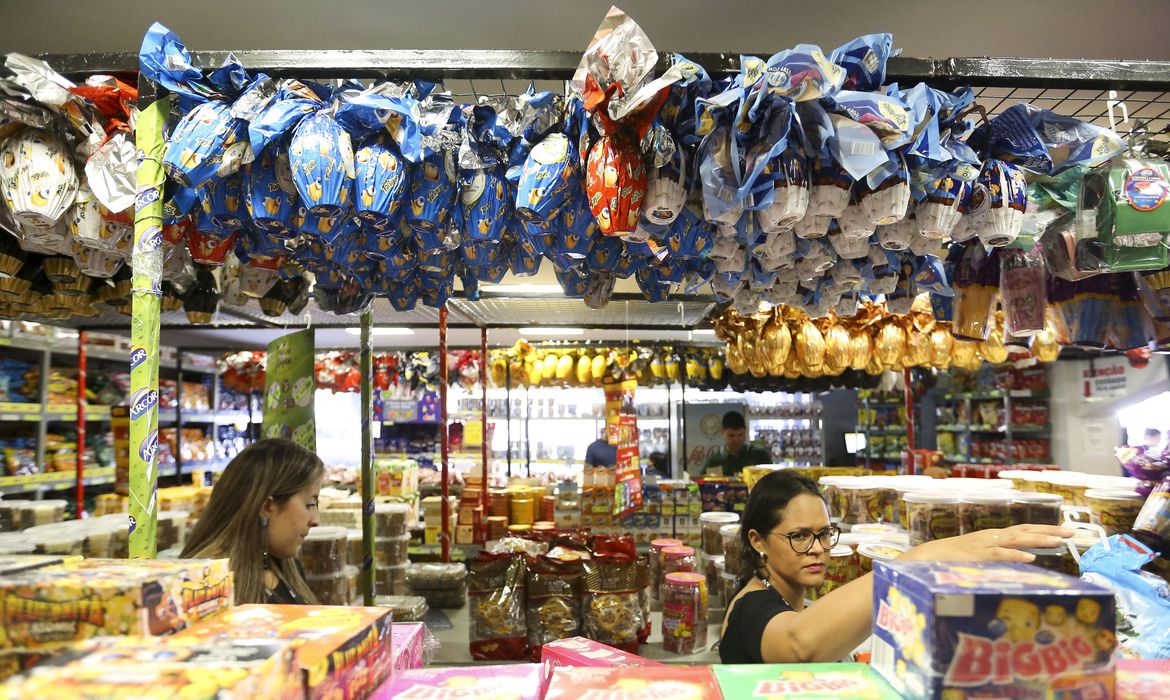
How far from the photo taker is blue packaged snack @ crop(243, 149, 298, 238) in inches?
72.8

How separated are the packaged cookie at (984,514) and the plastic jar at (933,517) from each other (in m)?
0.02

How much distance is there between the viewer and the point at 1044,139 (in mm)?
1940

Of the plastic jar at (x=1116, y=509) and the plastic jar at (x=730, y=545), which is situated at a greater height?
the plastic jar at (x=1116, y=509)

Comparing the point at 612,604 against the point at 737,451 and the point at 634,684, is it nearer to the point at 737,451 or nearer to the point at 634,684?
the point at 634,684

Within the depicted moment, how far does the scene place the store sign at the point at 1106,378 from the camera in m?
8.15

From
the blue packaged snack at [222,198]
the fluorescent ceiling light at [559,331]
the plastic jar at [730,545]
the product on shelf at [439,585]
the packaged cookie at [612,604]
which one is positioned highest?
the fluorescent ceiling light at [559,331]

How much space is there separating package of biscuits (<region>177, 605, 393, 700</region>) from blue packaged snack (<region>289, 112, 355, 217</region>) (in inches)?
41.9

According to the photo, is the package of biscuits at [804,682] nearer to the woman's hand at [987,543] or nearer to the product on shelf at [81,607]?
the woman's hand at [987,543]

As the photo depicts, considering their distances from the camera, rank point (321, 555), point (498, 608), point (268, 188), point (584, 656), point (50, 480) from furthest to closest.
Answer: point (50, 480) → point (498, 608) → point (321, 555) → point (268, 188) → point (584, 656)

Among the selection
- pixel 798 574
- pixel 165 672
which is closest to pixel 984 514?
pixel 798 574

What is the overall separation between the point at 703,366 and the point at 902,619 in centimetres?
540

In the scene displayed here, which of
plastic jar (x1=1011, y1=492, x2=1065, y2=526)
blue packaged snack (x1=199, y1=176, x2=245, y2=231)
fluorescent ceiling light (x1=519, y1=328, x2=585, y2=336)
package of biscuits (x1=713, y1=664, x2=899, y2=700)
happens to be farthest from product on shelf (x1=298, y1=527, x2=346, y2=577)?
fluorescent ceiling light (x1=519, y1=328, x2=585, y2=336)

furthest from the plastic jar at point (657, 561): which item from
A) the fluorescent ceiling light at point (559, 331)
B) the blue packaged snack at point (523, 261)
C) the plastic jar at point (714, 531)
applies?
the fluorescent ceiling light at point (559, 331)

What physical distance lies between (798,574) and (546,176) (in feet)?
4.17
